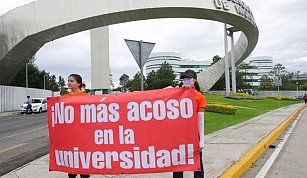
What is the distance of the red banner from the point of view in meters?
4.89

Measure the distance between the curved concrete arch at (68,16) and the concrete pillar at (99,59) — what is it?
9207 mm

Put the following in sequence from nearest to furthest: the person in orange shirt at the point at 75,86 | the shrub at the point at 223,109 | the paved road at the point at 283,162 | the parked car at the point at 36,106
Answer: the person in orange shirt at the point at 75,86 < the paved road at the point at 283,162 < the shrub at the point at 223,109 < the parked car at the point at 36,106

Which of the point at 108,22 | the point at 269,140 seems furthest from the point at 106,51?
the point at 269,140

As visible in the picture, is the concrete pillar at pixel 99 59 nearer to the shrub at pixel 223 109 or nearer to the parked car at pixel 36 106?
the parked car at pixel 36 106

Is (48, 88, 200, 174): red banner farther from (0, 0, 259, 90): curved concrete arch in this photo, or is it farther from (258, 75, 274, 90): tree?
(258, 75, 274, 90): tree

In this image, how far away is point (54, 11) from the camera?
30547 millimetres

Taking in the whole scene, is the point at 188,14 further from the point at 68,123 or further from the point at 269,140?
the point at 68,123

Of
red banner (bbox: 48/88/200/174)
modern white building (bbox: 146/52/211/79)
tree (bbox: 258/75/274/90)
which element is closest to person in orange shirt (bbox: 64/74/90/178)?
red banner (bbox: 48/88/200/174)

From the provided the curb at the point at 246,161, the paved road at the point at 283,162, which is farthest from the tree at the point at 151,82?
Answer: the curb at the point at 246,161

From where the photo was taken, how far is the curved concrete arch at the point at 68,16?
3012 centimetres

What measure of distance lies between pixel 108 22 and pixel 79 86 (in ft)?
91.4

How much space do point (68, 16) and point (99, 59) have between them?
43.5 feet

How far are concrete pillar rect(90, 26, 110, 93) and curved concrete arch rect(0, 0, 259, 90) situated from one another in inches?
362

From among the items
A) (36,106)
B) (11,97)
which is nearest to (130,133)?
(36,106)
